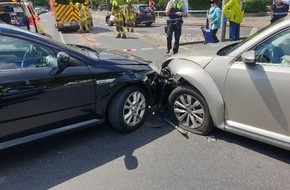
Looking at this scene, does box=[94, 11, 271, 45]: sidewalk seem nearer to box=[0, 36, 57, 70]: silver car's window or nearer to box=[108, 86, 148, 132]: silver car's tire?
box=[108, 86, 148, 132]: silver car's tire

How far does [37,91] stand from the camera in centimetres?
297

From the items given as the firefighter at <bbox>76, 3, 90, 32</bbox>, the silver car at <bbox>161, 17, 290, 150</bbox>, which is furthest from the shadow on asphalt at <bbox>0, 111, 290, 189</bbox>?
the firefighter at <bbox>76, 3, 90, 32</bbox>

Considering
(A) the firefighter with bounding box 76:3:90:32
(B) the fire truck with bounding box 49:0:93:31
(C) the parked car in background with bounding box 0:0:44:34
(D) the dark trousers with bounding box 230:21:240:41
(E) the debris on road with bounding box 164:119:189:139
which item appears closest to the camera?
(E) the debris on road with bounding box 164:119:189:139

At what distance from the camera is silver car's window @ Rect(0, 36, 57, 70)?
2.98 m

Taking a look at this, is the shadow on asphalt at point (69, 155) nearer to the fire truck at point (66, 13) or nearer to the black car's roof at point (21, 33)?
the black car's roof at point (21, 33)

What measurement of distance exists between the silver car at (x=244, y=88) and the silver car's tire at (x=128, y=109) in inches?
20.6

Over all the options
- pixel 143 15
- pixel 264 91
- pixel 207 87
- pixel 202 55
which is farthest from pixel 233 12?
pixel 143 15

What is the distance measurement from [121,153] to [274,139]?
1738mm

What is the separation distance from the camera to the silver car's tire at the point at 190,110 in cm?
358

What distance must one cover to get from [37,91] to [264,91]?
2.40m

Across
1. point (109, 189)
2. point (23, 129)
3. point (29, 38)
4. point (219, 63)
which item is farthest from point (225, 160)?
point (29, 38)

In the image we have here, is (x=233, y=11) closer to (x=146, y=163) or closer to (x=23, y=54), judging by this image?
(x=146, y=163)

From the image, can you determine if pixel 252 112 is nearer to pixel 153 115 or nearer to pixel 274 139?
pixel 274 139

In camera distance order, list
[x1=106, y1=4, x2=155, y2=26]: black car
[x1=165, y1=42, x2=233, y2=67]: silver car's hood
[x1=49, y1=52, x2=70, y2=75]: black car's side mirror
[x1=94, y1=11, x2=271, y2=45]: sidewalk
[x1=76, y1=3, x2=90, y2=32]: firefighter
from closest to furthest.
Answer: [x1=49, y1=52, x2=70, y2=75]: black car's side mirror < [x1=165, y1=42, x2=233, y2=67]: silver car's hood < [x1=94, y1=11, x2=271, y2=45]: sidewalk < [x1=76, y1=3, x2=90, y2=32]: firefighter < [x1=106, y1=4, x2=155, y2=26]: black car
